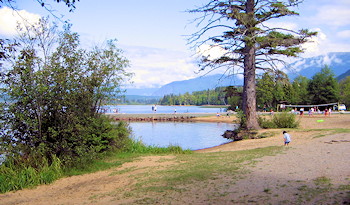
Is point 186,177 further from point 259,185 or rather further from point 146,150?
point 146,150

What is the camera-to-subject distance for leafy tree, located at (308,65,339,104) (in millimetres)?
59344

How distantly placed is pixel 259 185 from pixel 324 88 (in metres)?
58.8

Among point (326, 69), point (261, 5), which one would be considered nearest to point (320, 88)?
point (326, 69)

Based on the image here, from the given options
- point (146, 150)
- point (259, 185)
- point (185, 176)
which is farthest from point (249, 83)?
point (259, 185)

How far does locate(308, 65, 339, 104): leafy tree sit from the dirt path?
52.5 m

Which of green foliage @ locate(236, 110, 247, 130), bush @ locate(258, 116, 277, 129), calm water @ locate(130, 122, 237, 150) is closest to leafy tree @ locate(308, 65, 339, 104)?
calm water @ locate(130, 122, 237, 150)

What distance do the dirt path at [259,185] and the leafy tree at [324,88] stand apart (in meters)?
52.5

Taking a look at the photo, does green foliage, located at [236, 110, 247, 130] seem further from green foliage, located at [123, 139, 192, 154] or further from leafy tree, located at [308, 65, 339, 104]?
leafy tree, located at [308, 65, 339, 104]

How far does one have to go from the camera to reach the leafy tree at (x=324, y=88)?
5934 cm

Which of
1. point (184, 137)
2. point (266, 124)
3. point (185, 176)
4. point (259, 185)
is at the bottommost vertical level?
point (184, 137)

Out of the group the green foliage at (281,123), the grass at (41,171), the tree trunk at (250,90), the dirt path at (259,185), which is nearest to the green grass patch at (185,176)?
the dirt path at (259,185)

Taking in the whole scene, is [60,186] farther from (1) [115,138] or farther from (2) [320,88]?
(2) [320,88]

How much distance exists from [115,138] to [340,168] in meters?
9.38

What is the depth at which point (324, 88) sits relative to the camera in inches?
2344
